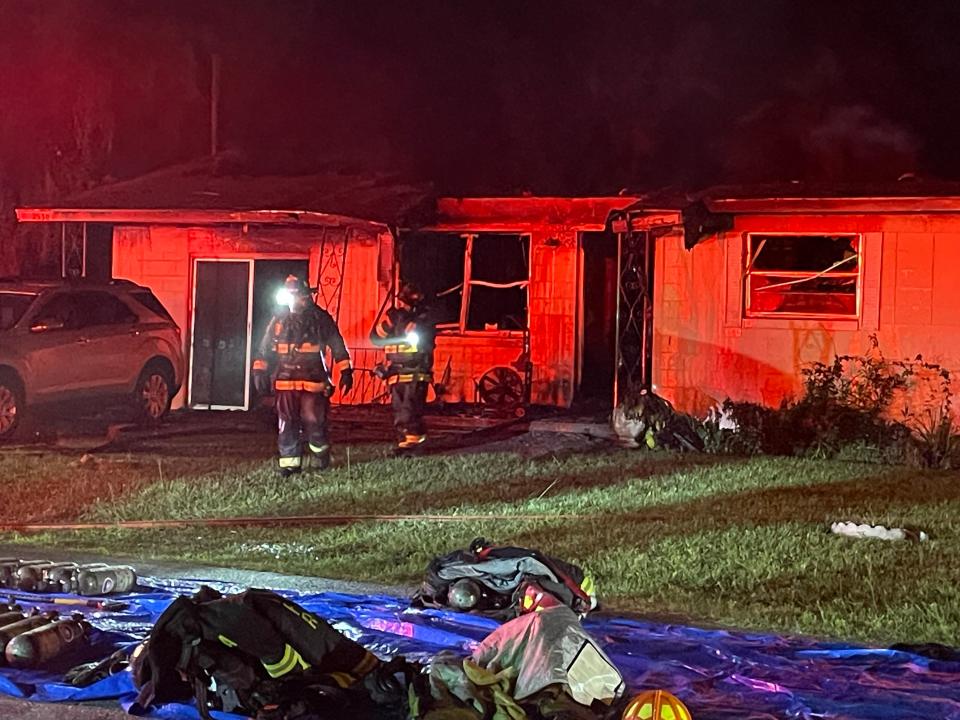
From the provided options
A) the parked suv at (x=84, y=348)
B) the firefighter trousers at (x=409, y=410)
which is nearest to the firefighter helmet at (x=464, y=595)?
the firefighter trousers at (x=409, y=410)

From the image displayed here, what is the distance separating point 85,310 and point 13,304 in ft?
2.59

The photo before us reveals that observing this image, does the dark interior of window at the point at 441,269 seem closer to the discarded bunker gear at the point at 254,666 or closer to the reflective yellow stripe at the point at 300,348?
the reflective yellow stripe at the point at 300,348

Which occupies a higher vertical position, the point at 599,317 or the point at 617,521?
the point at 599,317

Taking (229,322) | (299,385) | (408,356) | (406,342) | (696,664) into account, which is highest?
(229,322)

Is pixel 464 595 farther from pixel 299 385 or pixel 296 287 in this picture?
pixel 296 287

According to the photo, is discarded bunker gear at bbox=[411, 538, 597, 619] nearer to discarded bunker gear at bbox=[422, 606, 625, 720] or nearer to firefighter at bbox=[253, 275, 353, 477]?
discarded bunker gear at bbox=[422, 606, 625, 720]

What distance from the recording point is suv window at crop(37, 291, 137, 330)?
14.1m

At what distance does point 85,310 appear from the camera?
47.4 ft

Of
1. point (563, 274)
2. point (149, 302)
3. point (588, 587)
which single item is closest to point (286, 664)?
point (588, 587)

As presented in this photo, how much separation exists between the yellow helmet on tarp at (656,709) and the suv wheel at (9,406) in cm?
1044

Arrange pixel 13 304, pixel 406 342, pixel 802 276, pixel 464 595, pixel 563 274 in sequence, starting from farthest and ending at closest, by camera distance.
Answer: pixel 563 274 → pixel 802 276 → pixel 13 304 → pixel 406 342 → pixel 464 595

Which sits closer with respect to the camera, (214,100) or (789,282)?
(789,282)

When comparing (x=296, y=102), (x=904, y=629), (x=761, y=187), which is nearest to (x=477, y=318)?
(x=761, y=187)

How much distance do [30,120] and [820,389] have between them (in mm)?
15531
